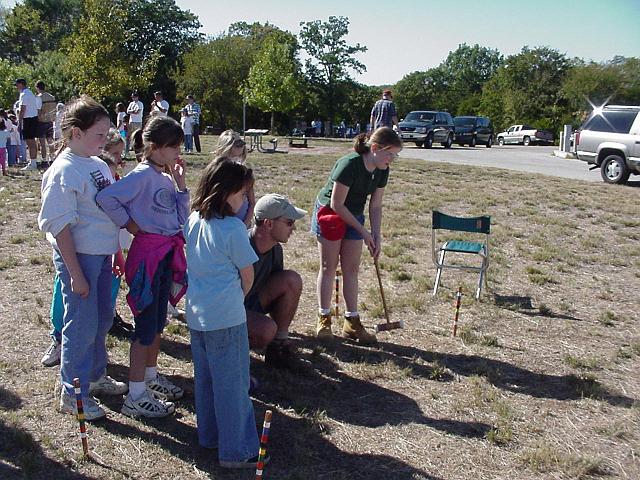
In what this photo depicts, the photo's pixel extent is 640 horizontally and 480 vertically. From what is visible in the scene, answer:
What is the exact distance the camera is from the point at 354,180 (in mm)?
5340

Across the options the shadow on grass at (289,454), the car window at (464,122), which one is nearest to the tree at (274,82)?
the car window at (464,122)

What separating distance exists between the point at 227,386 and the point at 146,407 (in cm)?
86

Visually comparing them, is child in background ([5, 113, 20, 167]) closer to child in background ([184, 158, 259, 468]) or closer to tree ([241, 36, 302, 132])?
child in background ([184, 158, 259, 468])

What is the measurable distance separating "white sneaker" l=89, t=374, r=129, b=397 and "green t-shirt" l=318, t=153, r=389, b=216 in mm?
2188

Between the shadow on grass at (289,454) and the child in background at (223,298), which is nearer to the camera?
the child in background at (223,298)

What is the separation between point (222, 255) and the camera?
133 inches

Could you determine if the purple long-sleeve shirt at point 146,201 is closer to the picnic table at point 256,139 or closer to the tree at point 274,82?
the picnic table at point 256,139

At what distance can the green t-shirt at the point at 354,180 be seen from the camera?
17.3 feet

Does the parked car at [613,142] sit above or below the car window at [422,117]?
below

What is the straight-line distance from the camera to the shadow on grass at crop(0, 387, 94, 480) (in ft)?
11.2

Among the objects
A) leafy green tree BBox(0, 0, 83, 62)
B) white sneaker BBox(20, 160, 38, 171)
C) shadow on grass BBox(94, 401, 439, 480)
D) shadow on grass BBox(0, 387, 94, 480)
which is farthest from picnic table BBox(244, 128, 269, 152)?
leafy green tree BBox(0, 0, 83, 62)

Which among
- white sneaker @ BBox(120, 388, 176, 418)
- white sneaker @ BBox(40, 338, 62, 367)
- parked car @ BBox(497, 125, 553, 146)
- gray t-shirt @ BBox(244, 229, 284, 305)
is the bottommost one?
white sneaker @ BBox(120, 388, 176, 418)

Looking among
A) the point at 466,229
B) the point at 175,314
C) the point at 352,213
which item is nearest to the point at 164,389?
the point at 175,314

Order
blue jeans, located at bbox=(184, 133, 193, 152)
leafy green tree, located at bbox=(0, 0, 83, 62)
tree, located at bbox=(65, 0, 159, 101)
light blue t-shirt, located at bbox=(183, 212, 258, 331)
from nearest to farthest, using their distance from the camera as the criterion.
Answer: light blue t-shirt, located at bbox=(183, 212, 258, 331), blue jeans, located at bbox=(184, 133, 193, 152), tree, located at bbox=(65, 0, 159, 101), leafy green tree, located at bbox=(0, 0, 83, 62)
